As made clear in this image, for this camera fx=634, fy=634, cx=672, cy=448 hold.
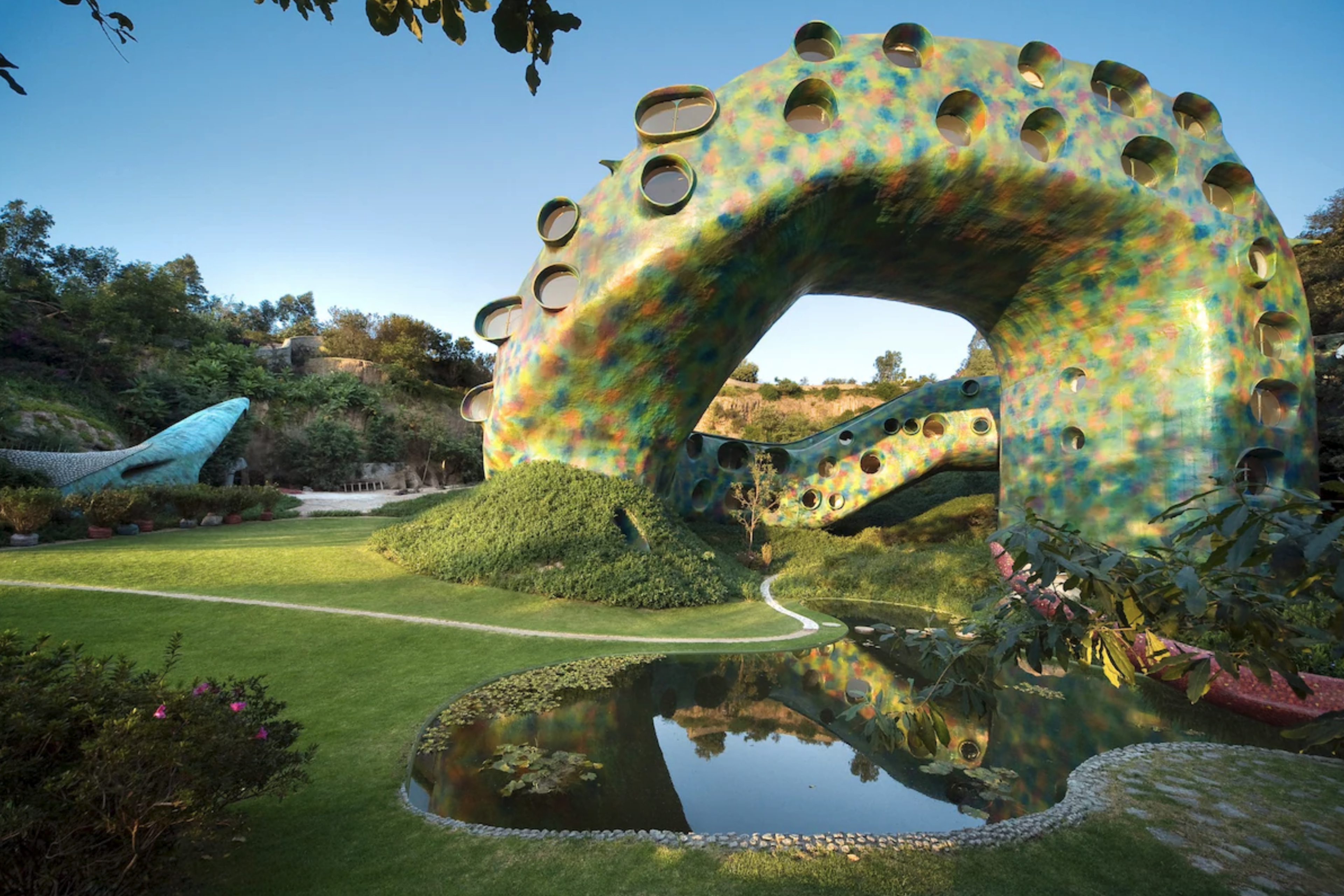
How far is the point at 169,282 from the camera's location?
31.2 m

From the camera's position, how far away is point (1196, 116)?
13703mm

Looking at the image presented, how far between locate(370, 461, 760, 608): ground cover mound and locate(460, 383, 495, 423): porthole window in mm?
2012

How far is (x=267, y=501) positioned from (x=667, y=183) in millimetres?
16256

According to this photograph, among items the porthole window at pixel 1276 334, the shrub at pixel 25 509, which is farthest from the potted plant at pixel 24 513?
→ the porthole window at pixel 1276 334

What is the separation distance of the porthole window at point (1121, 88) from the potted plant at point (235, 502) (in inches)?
948

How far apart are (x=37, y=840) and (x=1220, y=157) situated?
19.2 meters

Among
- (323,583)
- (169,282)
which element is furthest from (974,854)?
(169,282)

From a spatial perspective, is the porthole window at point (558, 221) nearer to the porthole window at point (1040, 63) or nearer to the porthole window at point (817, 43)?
the porthole window at point (817, 43)

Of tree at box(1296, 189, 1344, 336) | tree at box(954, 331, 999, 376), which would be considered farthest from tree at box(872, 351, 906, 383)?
tree at box(1296, 189, 1344, 336)

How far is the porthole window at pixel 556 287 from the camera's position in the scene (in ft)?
48.7

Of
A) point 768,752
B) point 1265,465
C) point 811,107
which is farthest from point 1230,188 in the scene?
point 768,752

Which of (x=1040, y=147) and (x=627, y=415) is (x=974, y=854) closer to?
(x=627, y=415)

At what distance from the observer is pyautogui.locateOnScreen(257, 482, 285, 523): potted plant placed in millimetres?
19891

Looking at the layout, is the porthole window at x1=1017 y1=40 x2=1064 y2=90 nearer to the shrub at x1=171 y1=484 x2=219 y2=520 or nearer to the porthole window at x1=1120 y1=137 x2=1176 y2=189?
the porthole window at x1=1120 y1=137 x2=1176 y2=189
